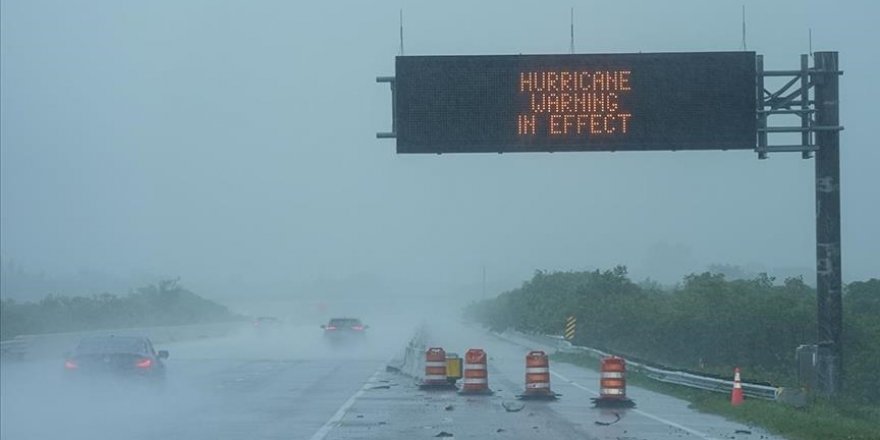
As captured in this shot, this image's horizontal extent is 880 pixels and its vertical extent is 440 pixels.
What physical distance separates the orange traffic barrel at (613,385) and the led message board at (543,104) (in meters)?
5.49

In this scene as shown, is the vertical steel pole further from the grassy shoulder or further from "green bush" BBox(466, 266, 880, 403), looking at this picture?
"green bush" BBox(466, 266, 880, 403)

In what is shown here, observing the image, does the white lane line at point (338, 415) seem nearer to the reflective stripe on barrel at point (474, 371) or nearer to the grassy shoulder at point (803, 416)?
the reflective stripe on barrel at point (474, 371)

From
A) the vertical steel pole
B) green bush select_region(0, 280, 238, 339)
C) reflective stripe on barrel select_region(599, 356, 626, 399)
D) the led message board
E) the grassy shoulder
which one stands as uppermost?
the led message board

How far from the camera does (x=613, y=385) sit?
28469mm

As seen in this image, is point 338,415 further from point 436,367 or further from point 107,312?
point 107,312

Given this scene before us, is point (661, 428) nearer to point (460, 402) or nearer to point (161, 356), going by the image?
point (460, 402)

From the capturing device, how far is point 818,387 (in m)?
28.7

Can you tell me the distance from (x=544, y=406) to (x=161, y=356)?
1096 cm

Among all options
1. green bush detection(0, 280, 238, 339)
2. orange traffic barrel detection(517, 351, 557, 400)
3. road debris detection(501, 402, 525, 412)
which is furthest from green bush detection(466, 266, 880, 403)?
green bush detection(0, 280, 238, 339)

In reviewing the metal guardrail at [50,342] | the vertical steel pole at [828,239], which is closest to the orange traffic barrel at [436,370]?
the vertical steel pole at [828,239]

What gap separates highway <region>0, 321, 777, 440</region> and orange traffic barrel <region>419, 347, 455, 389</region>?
0.45m

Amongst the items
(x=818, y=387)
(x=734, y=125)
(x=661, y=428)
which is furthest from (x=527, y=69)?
(x=818, y=387)

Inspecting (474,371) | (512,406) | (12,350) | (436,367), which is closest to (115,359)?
(436,367)

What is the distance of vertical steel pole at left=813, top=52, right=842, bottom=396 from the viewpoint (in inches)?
1067
